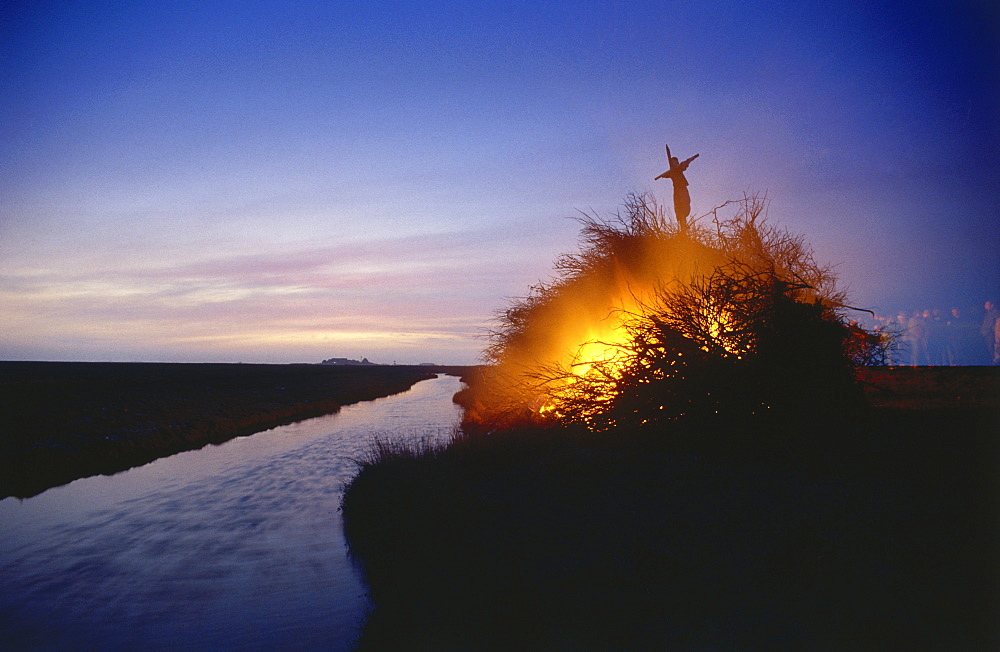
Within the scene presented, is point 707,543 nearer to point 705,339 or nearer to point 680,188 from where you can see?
point 705,339

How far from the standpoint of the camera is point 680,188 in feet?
48.3

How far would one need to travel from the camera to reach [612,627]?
5160 mm

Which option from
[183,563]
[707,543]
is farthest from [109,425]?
[707,543]

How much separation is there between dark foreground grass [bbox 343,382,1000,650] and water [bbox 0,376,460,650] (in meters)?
1.05

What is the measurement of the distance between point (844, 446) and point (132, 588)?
478 inches

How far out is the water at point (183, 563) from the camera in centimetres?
705

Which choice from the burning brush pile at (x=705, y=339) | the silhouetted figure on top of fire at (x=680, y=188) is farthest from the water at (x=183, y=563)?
the silhouetted figure on top of fire at (x=680, y=188)

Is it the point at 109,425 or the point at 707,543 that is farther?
Result: the point at 109,425

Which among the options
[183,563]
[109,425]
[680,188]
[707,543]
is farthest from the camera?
[109,425]

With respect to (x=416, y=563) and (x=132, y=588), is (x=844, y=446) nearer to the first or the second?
(x=416, y=563)

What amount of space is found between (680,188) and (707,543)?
434 inches

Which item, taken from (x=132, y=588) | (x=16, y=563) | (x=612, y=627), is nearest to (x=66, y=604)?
(x=132, y=588)

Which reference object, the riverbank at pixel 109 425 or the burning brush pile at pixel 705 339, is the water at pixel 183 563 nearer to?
the riverbank at pixel 109 425

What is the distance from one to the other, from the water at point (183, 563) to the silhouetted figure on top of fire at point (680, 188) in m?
11.6
